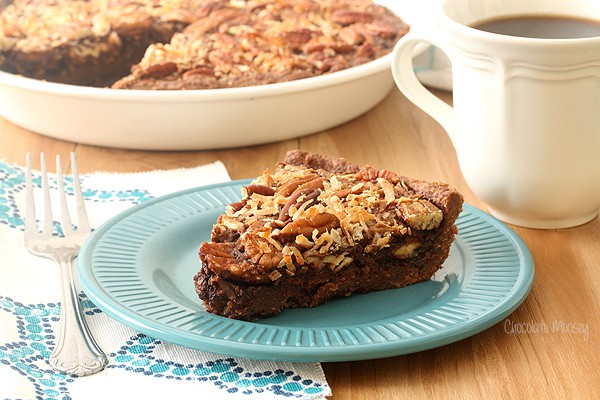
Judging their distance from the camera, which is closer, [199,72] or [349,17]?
[199,72]

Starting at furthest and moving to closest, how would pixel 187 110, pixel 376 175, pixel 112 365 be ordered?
pixel 187 110, pixel 376 175, pixel 112 365

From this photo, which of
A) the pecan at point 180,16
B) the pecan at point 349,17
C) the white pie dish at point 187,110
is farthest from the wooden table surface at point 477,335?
the pecan at point 180,16

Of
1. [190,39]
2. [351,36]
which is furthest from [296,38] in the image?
[190,39]

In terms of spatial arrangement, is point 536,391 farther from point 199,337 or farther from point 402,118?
point 402,118

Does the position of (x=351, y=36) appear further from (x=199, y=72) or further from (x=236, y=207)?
(x=236, y=207)

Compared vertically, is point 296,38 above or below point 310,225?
below

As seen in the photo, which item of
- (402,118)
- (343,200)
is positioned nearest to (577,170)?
(343,200)

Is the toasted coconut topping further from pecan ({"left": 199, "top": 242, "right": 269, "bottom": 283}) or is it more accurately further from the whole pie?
the whole pie
